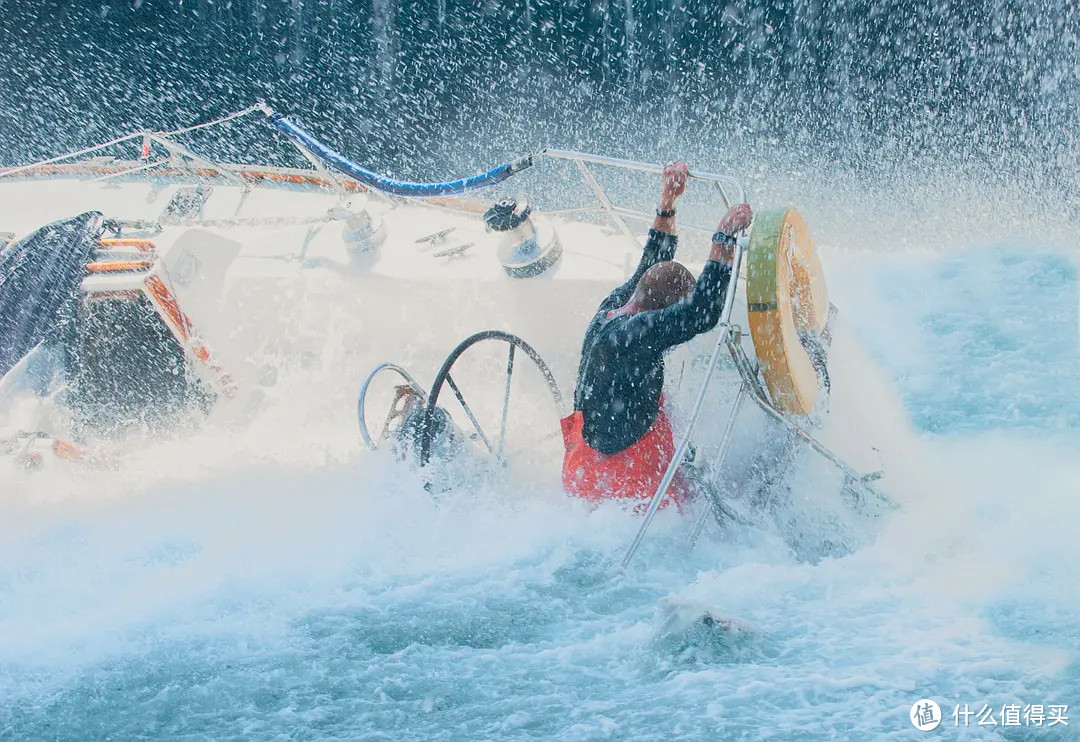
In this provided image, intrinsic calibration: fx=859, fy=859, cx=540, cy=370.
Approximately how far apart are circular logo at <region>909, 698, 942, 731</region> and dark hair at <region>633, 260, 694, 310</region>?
4.83 feet

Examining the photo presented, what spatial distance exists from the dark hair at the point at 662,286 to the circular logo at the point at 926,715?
147 centimetres

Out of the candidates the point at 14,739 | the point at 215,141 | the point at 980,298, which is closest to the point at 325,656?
the point at 14,739

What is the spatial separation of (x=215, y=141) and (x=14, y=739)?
791cm

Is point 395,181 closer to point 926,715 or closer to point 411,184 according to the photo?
point 411,184

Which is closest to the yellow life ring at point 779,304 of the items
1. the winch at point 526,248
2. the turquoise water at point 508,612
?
the turquoise water at point 508,612

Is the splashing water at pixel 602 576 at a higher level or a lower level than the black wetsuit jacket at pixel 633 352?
lower

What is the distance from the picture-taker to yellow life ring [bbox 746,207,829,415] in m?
2.82

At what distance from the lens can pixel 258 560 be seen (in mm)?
3465

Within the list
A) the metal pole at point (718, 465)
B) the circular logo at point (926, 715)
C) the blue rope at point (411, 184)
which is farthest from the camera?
the blue rope at point (411, 184)

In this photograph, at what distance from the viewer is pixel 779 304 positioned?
2.83 meters

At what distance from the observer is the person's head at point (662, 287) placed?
3062 millimetres

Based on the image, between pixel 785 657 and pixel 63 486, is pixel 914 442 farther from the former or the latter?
pixel 63 486

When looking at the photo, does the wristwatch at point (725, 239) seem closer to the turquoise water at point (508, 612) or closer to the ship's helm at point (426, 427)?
the ship's helm at point (426, 427)

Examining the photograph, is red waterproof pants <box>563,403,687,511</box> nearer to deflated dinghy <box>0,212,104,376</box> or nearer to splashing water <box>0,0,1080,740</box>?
splashing water <box>0,0,1080,740</box>
